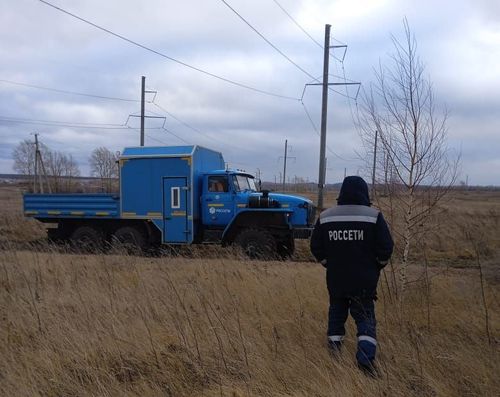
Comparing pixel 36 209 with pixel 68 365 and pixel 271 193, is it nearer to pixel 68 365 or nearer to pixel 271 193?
pixel 271 193

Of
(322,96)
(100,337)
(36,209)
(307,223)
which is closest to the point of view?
(100,337)

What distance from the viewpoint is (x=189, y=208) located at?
43.1 feet

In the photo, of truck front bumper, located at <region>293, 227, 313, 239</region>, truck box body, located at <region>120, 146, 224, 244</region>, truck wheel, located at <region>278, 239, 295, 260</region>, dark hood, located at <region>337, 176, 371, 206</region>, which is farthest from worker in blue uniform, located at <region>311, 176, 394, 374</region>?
truck box body, located at <region>120, 146, 224, 244</region>

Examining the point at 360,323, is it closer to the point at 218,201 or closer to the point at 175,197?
the point at 218,201

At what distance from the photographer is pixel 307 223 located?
42.5ft

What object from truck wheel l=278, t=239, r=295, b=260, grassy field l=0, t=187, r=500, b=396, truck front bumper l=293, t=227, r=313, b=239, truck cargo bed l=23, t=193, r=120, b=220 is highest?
truck cargo bed l=23, t=193, r=120, b=220

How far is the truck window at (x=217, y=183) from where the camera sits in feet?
43.0

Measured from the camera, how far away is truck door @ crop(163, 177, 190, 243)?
520 inches

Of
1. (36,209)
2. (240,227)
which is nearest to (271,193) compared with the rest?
(240,227)

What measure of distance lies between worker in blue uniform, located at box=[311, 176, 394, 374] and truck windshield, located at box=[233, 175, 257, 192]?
8.89 m

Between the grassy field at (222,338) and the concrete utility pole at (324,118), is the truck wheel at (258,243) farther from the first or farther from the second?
the concrete utility pole at (324,118)

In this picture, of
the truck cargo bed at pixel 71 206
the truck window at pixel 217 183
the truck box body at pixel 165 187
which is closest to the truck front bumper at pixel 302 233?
the truck window at pixel 217 183

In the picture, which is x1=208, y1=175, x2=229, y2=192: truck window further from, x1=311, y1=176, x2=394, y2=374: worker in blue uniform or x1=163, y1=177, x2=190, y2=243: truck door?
x1=311, y1=176, x2=394, y2=374: worker in blue uniform

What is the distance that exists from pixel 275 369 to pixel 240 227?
9.02 metres
